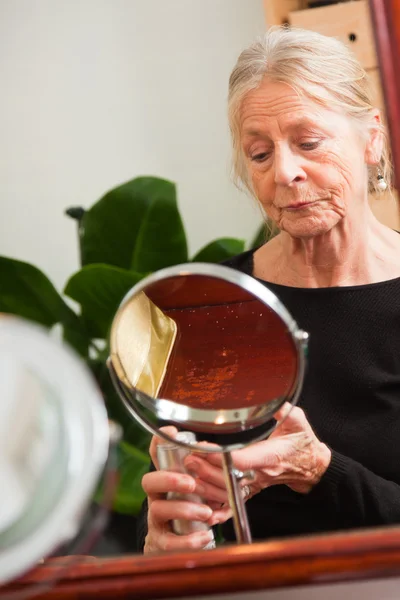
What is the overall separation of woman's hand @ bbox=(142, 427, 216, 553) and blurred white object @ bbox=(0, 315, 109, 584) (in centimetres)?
6

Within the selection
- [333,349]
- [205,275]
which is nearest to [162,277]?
[205,275]

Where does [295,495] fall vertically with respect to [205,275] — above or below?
below

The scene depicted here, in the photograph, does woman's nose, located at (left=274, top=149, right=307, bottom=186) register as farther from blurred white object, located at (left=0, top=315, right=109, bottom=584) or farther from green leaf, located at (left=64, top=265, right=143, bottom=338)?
green leaf, located at (left=64, top=265, right=143, bottom=338)

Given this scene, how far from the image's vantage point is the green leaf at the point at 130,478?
0.48m

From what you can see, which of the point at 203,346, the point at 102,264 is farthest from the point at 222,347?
the point at 102,264

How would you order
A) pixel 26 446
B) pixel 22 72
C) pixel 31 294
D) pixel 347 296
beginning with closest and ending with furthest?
pixel 26 446 < pixel 347 296 < pixel 22 72 < pixel 31 294

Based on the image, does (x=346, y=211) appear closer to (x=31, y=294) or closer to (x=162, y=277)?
(x=162, y=277)

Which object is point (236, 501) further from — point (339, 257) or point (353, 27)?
point (353, 27)

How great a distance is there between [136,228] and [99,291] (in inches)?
5.4

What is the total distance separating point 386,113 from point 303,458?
0.77 ft

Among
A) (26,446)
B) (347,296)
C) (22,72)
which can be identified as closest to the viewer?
(26,446)

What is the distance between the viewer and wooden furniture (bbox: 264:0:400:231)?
50 cm

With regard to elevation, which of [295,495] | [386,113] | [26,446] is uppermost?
[386,113]

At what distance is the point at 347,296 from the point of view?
0.54 m
